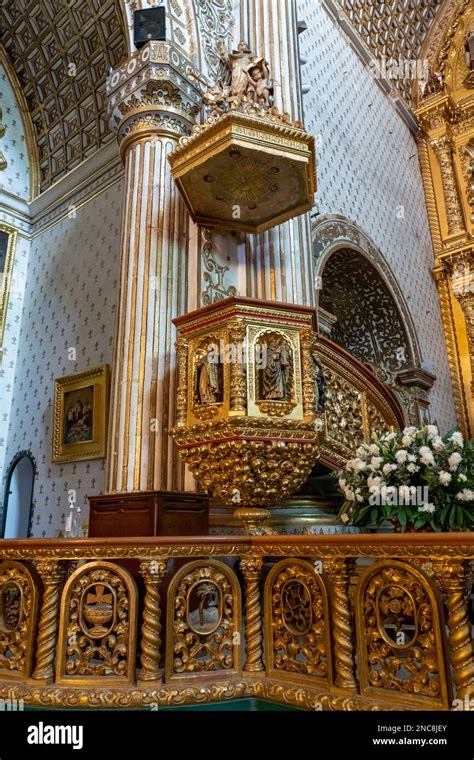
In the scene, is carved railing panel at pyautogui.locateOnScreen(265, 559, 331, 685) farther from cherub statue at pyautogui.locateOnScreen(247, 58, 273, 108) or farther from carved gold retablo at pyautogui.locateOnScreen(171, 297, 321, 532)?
cherub statue at pyautogui.locateOnScreen(247, 58, 273, 108)

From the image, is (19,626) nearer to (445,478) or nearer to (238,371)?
(238,371)

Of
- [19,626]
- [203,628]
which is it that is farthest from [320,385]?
[19,626]

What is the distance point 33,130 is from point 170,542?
6648 millimetres

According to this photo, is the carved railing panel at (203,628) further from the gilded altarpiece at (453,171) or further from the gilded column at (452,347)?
the gilded altarpiece at (453,171)

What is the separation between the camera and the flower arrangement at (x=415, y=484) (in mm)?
3127

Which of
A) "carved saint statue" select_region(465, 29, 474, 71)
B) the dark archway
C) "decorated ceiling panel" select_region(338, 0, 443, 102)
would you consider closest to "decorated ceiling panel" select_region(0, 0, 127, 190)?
the dark archway

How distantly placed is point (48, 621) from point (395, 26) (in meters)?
11.2

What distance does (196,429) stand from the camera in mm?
3094

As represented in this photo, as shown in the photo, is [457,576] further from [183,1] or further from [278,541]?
[183,1]

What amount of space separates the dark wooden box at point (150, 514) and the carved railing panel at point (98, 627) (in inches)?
28.4

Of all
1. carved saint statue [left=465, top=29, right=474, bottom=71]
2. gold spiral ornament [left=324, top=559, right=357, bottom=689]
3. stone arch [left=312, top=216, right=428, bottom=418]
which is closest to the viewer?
gold spiral ornament [left=324, top=559, right=357, bottom=689]

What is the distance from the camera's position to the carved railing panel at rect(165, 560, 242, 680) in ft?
7.34

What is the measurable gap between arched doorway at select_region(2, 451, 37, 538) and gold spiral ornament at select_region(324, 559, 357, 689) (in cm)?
454
